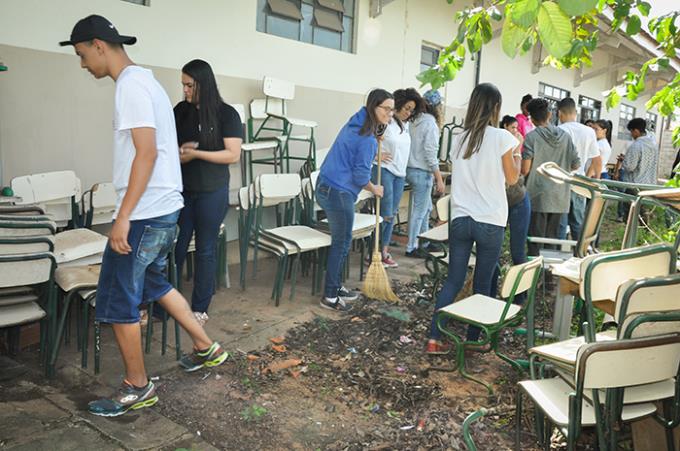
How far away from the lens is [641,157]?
788cm

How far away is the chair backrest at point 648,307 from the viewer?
1.91 meters

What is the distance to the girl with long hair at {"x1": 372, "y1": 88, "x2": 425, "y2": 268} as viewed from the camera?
18.4 feet

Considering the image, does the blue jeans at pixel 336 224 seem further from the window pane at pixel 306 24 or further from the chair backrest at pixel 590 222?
the window pane at pixel 306 24

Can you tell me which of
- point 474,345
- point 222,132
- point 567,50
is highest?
point 567,50

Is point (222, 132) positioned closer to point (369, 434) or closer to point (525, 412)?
point (369, 434)

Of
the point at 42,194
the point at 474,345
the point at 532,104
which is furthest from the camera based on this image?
the point at 532,104

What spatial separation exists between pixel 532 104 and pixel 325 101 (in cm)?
303

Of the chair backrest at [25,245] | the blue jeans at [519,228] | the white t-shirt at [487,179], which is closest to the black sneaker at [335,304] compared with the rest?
the blue jeans at [519,228]

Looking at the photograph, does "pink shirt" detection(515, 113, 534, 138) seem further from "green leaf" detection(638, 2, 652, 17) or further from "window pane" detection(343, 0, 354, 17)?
"green leaf" detection(638, 2, 652, 17)

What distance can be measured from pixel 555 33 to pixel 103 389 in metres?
2.73

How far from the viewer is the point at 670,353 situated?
189 cm

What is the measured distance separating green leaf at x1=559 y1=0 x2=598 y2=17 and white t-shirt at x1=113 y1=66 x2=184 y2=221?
5.94ft

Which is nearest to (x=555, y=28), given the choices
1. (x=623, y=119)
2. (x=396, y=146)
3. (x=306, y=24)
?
(x=396, y=146)

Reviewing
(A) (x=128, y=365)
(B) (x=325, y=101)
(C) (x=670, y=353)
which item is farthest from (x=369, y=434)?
(B) (x=325, y=101)
